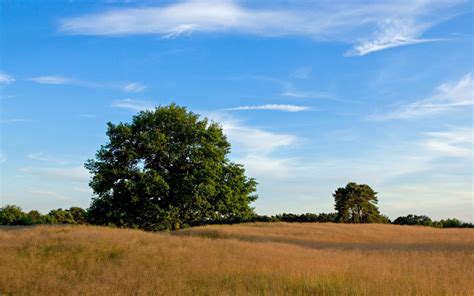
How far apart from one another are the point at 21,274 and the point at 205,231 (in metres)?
18.6

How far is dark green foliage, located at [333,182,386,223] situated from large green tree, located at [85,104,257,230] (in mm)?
18774

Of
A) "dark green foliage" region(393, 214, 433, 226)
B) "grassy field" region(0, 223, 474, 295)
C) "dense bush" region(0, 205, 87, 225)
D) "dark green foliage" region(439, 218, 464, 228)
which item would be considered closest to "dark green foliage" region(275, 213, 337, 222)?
"dark green foliage" region(393, 214, 433, 226)

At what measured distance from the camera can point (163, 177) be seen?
117 feet

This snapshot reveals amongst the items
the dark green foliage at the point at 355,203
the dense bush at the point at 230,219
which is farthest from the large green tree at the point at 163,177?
the dark green foliage at the point at 355,203

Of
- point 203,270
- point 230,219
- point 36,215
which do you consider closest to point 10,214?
point 36,215

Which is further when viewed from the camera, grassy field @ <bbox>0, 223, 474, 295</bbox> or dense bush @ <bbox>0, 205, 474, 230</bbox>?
dense bush @ <bbox>0, 205, 474, 230</bbox>

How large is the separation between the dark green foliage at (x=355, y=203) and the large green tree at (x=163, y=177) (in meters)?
18.8

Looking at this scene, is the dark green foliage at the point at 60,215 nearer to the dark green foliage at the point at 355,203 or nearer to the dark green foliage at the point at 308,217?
the dark green foliage at the point at 308,217

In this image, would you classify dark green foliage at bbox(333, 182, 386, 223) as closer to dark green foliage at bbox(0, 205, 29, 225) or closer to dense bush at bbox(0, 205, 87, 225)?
dense bush at bbox(0, 205, 87, 225)

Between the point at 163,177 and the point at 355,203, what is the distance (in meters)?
27.2

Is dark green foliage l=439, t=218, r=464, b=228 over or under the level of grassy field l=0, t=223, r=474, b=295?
over

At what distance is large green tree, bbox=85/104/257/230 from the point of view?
35062mm

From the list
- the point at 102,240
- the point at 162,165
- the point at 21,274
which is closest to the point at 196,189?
the point at 162,165

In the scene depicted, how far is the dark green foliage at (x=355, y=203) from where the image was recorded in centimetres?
5350
